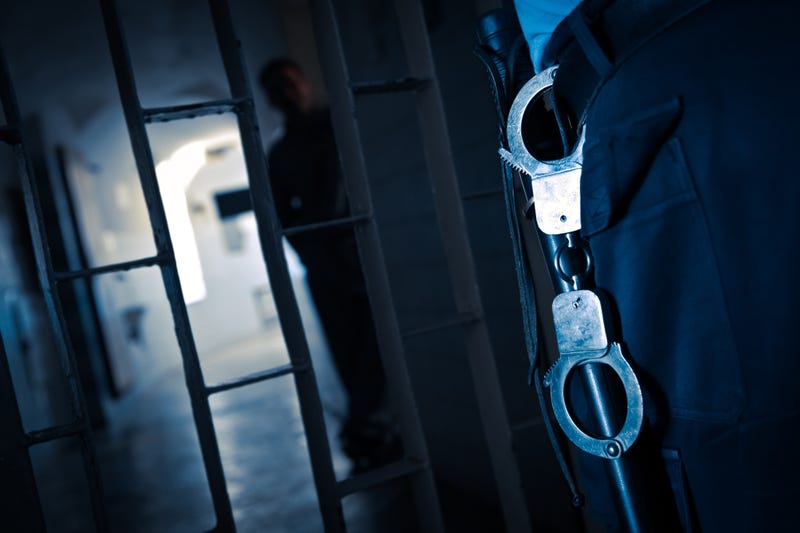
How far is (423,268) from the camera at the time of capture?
8.60 ft

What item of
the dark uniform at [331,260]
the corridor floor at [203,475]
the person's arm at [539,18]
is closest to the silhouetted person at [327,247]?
the dark uniform at [331,260]

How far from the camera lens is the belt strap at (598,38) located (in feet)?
2.47

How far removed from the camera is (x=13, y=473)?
124 centimetres

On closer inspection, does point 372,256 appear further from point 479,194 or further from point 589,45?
point 589,45

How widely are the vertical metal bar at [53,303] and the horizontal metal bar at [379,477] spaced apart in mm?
509

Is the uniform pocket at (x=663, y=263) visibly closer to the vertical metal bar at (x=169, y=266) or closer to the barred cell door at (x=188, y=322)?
the barred cell door at (x=188, y=322)

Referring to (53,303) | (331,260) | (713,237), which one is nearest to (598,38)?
(713,237)

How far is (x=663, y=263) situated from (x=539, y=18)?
0.41 metres

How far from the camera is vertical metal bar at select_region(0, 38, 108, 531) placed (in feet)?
4.14

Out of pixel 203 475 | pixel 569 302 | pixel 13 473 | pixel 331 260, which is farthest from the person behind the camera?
pixel 203 475

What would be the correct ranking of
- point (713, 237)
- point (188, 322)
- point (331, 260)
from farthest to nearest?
point (331, 260), point (188, 322), point (713, 237)

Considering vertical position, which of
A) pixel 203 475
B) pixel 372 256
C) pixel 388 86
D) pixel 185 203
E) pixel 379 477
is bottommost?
pixel 203 475

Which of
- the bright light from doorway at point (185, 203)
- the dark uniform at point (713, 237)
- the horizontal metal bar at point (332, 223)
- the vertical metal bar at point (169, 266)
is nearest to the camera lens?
the dark uniform at point (713, 237)

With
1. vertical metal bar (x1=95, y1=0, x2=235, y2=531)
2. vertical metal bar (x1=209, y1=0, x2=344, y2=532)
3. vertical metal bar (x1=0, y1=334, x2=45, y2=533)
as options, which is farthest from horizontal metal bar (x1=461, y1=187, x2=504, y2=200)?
vertical metal bar (x1=0, y1=334, x2=45, y2=533)
